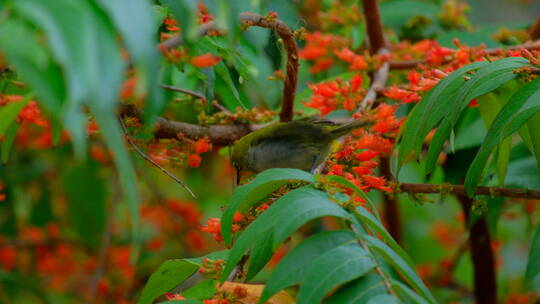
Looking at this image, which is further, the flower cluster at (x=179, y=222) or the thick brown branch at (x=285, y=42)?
the flower cluster at (x=179, y=222)

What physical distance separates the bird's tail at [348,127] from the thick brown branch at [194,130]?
0.41 meters

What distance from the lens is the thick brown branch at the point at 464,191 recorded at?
249cm

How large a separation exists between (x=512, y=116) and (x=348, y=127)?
3.21ft

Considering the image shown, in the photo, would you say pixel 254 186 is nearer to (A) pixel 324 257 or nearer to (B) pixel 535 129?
(A) pixel 324 257

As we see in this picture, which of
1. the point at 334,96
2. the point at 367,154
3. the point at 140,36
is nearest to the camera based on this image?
the point at 140,36

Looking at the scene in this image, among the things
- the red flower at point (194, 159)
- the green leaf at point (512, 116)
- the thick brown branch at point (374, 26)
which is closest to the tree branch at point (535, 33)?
the thick brown branch at point (374, 26)

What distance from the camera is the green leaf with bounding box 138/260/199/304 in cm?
212

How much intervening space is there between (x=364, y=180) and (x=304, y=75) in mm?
2268

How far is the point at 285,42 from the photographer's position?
8.98 ft

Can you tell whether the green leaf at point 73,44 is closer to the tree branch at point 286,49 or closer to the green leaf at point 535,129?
the tree branch at point 286,49

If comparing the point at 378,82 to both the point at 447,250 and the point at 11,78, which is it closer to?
the point at 11,78

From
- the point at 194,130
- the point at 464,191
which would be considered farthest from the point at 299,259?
the point at 194,130

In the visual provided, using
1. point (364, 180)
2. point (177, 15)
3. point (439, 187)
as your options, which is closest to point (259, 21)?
point (364, 180)

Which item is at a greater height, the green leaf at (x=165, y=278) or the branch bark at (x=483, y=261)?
the green leaf at (x=165, y=278)
